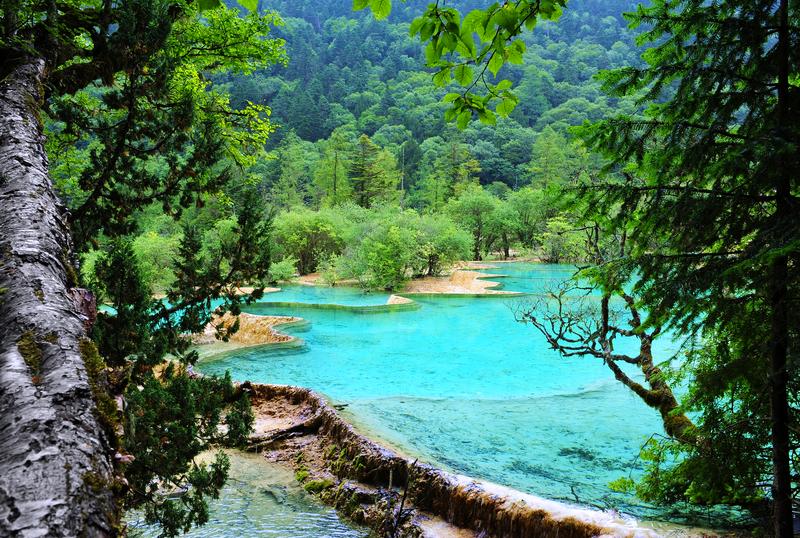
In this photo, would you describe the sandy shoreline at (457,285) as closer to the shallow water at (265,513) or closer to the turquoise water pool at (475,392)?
the turquoise water pool at (475,392)

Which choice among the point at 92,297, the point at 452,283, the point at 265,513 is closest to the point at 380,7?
the point at 92,297

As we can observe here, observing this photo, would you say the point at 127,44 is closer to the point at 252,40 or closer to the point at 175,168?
the point at 175,168

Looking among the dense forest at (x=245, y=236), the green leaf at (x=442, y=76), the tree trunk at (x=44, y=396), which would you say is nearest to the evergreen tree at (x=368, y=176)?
the dense forest at (x=245, y=236)

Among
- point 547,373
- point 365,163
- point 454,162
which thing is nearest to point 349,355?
point 547,373

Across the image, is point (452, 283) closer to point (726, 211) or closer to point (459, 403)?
point (459, 403)

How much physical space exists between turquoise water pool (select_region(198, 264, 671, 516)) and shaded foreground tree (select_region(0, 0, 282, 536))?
3876mm

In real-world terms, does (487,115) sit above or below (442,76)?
below

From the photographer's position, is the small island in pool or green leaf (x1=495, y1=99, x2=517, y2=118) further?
the small island in pool

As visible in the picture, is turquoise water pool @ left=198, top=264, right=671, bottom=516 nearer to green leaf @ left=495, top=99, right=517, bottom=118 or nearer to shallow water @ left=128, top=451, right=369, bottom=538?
shallow water @ left=128, top=451, right=369, bottom=538

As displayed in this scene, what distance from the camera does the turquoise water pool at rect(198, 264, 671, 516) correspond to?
20.8 ft

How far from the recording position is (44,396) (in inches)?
37.2

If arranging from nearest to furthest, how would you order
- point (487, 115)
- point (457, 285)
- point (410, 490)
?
point (487, 115) → point (410, 490) → point (457, 285)

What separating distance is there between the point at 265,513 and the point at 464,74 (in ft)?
15.9

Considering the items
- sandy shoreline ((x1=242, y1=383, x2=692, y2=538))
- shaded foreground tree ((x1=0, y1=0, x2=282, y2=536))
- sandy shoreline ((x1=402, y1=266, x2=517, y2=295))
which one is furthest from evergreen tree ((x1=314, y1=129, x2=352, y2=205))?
shaded foreground tree ((x1=0, y1=0, x2=282, y2=536))
